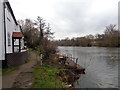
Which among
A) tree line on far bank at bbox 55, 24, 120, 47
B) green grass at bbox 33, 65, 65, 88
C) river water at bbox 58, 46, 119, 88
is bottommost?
river water at bbox 58, 46, 119, 88

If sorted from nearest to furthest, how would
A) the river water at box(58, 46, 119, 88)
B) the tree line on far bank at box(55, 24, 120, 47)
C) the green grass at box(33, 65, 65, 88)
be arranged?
the green grass at box(33, 65, 65, 88), the river water at box(58, 46, 119, 88), the tree line on far bank at box(55, 24, 120, 47)

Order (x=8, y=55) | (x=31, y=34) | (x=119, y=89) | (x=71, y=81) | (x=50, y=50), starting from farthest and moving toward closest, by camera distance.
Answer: (x=31, y=34) → (x=50, y=50) → (x=8, y=55) → (x=71, y=81) → (x=119, y=89)

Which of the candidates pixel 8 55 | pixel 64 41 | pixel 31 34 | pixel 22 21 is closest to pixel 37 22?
pixel 31 34

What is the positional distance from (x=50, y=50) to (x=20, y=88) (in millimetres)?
13157

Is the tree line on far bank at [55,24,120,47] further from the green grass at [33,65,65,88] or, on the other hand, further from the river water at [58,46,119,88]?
the green grass at [33,65,65,88]

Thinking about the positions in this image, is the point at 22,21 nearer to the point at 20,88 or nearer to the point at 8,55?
the point at 8,55

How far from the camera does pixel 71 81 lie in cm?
1209

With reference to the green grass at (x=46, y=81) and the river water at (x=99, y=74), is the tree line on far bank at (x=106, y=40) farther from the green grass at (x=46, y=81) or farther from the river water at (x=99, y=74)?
the green grass at (x=46, y=81)

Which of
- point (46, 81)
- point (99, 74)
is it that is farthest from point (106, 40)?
point (46, 81)

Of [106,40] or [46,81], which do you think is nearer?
[46,81]

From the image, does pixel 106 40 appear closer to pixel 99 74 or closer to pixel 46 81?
pixel 99 74

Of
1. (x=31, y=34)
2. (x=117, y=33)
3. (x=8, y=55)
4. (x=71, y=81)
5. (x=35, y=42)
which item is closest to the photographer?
(x=71, y=81)

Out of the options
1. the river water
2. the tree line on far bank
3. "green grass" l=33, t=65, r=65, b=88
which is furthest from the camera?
the tree line on far bank

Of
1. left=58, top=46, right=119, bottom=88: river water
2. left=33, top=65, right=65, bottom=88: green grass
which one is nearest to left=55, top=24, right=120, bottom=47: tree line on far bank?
left=58, top=46, right=119, bottom=88: river water
